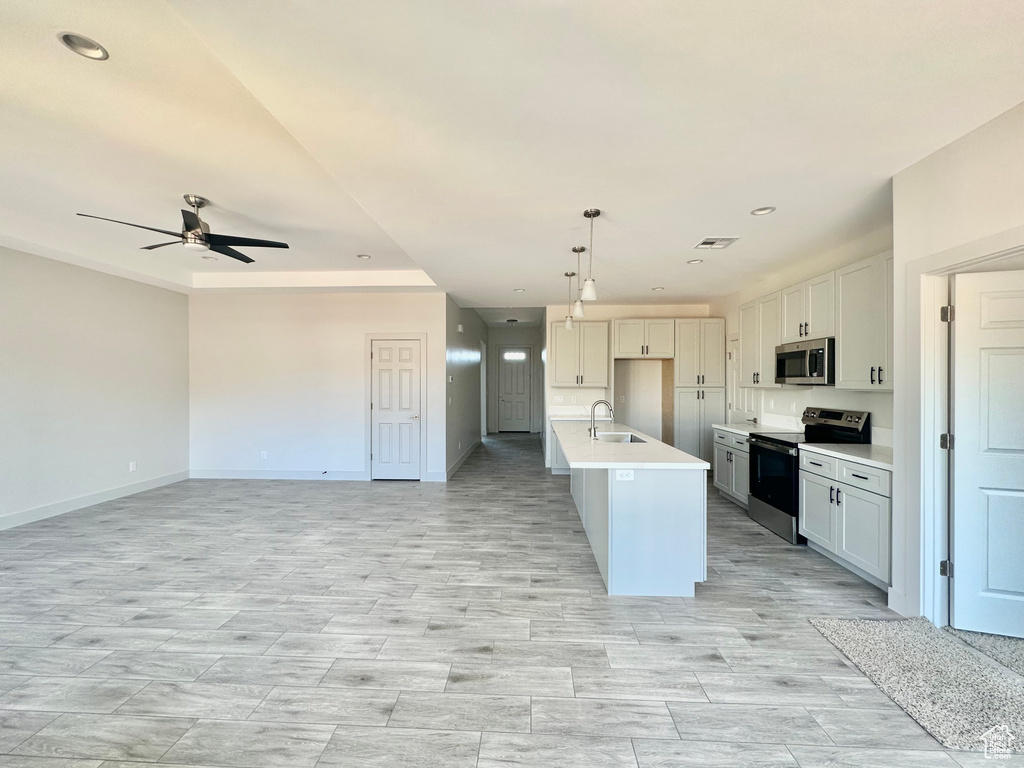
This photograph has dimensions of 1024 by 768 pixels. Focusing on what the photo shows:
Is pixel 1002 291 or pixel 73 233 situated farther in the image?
pixel 73 233

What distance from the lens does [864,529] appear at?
114 inches

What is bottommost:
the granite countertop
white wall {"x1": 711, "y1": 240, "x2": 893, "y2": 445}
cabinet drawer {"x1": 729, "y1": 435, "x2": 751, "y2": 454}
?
cabinet drawer {"x1": 729, "y1": 435, "x2": 751, "y2": 454}

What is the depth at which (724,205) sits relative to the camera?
2.96 m

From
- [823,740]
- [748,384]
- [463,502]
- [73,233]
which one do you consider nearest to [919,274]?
[823,740]

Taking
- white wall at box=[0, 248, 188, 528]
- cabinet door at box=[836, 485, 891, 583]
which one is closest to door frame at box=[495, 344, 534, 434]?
white wall at box=[0, 248, 188, 528]

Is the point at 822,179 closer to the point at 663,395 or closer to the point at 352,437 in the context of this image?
the point at 663,395

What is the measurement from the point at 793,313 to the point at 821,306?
0.42 meters

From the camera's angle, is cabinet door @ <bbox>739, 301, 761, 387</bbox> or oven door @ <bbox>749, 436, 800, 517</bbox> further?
cabinet door @ <bbox>739, 301, 761, 387</bbox>

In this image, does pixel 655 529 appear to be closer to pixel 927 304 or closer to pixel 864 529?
pixel 864 529

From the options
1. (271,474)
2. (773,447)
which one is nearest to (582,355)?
(773,447)

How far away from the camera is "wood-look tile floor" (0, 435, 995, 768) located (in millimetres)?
1633

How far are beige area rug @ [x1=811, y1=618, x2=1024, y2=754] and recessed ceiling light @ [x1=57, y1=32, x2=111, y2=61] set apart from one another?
168 inches

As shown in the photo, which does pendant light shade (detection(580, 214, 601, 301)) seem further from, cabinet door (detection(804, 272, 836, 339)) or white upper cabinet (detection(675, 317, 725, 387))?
white upper cabinet (detection(675, 317, 725, 387))

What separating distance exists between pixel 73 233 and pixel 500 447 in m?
6.91
